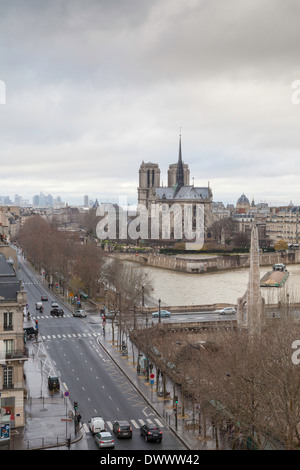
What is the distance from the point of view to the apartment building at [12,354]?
806 inches

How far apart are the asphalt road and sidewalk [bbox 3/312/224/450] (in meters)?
0.31

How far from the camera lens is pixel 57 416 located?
844 inches

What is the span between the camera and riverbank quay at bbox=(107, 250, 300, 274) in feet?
249

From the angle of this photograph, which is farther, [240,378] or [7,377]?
[7,377]

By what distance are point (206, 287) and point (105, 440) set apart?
41.4 metres

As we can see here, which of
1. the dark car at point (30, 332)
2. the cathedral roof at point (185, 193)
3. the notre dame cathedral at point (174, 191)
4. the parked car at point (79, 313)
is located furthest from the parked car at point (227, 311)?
the cathedral roof at point (185, 193)

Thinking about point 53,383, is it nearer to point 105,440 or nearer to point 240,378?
point 105,440

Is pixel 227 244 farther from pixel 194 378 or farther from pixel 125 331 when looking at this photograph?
pixel 194 378

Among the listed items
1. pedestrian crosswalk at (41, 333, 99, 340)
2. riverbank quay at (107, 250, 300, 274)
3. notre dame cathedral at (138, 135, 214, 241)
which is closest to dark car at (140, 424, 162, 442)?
pedestrian crosswalk at (41, 333, 99, 340)

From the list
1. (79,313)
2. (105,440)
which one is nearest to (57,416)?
(105,440)

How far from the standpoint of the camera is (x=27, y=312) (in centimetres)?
3931

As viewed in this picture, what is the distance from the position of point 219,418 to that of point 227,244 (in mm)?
83881

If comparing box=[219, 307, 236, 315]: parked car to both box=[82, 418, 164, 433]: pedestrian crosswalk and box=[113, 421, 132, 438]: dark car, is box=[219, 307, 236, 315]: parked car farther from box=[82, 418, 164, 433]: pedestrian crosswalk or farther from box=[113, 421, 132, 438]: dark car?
box=[113, 421, 132, 438]: dark car
